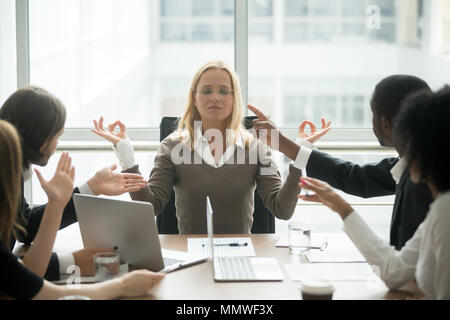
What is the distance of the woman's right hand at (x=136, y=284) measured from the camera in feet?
5.50

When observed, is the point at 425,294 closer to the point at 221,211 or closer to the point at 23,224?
the point at 221,211

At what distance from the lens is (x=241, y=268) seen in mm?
1923

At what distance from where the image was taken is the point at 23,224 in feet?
7.25

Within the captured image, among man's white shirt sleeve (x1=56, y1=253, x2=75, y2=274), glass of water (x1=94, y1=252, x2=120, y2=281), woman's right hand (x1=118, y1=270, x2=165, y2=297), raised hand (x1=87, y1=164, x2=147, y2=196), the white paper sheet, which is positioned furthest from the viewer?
raised hand (x1=87, y1=164, x2=147, y2=196)

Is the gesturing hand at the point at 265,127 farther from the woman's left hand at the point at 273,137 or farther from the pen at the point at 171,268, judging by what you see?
the pen at the point at 171,268

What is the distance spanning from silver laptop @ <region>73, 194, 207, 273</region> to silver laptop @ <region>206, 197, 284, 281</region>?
0.10 meters

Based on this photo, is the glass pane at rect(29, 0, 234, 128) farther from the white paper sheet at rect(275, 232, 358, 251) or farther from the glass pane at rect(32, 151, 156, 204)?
the white paper sheet at rect(275, 232, 358, 251)

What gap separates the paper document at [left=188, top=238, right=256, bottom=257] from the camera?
210 centimetres

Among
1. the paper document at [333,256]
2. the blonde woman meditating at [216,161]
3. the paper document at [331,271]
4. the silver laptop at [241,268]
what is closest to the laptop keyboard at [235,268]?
the silver laptop at [241,268]

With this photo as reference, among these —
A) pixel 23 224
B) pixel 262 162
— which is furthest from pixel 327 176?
pixel 23 224

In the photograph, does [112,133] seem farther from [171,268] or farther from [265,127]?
[171,268]

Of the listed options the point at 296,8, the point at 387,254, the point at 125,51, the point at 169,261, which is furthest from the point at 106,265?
the point at 296,8

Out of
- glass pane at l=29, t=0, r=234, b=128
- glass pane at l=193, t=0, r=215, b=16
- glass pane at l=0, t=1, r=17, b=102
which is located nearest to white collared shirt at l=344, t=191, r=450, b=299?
glass pane at l=29, t=0, r=234, b=128

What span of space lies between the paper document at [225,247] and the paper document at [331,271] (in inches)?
8.4
